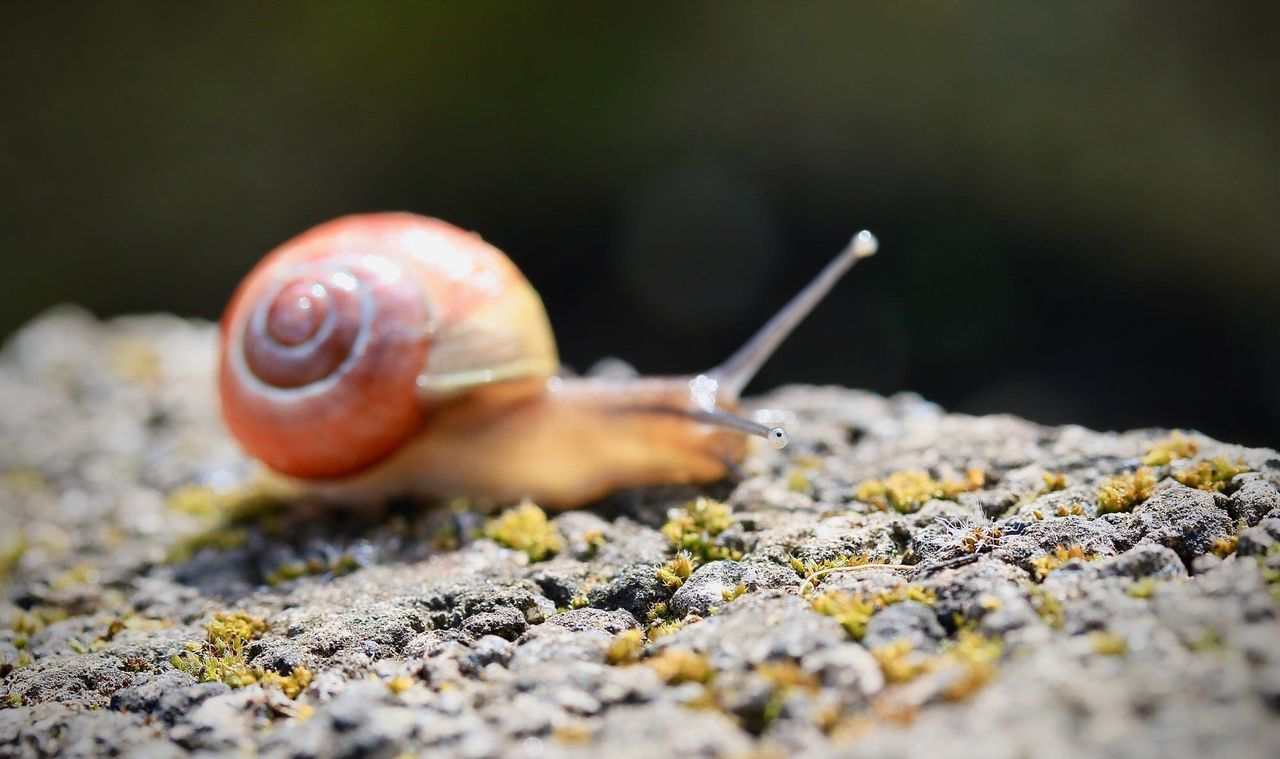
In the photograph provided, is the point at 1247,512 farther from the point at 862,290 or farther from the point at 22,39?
the point at 22,39

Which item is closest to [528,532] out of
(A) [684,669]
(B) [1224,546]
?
(A) [684,669]

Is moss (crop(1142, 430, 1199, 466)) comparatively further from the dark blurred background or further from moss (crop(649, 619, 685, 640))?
the dark blurred background

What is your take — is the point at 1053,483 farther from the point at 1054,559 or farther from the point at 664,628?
the point at 664,628

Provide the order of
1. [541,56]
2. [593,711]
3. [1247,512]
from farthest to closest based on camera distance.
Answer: [541,56] → [1247,512] → [593,711]

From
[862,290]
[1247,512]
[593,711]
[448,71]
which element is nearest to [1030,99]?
[862,290]

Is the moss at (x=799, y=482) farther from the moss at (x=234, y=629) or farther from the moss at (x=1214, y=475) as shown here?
the moss at (x=234, y=629)

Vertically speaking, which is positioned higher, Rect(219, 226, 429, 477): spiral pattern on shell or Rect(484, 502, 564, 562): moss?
Rect(219, 226, 429, 477): spiral pattern on shell

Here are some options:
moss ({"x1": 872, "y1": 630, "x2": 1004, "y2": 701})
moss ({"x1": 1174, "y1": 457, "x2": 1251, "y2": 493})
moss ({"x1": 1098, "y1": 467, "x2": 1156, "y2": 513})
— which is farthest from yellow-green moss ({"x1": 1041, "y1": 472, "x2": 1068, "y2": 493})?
moss ({"x1": 872, "y1": 630, "x2": 1004, "y2": 701})
